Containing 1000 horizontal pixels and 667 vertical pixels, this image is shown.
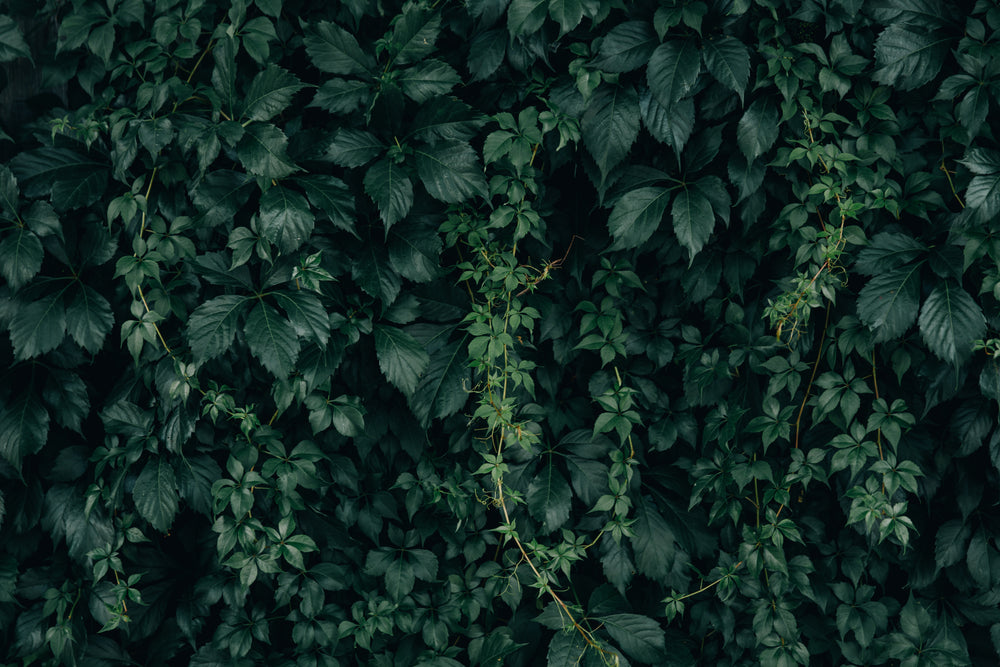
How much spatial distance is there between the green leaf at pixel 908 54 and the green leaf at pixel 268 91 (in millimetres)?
1412

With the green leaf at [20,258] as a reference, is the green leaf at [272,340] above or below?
below

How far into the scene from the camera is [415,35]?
1.84 metres

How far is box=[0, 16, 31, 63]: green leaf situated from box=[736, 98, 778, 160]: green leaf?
71.7 inches

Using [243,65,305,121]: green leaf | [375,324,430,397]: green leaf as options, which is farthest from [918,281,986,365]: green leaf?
[243,65,305,121]: green leaf

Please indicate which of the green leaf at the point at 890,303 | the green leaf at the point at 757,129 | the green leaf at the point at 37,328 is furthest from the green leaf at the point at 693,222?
the green leaf at the point at 37,328

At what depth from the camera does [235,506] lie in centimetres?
185

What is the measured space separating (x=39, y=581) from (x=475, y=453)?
1.24 metres

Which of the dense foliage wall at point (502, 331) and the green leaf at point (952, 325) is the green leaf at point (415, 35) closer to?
the dense foliage wall at point (502, 331)

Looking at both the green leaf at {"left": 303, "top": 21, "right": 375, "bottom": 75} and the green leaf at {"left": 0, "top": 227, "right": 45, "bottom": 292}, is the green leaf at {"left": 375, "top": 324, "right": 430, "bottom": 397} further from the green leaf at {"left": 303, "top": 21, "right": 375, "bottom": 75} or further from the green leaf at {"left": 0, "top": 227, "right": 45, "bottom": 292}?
the green leaf at {"left": 0, "top": 227, "right": 45, "bottom": 292}

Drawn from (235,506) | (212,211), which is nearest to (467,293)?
(212,211)

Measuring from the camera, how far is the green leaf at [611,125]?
1829 mm

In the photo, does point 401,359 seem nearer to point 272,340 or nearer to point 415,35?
point 272,340

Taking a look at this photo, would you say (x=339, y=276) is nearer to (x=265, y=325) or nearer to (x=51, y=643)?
(x=265, y=325)

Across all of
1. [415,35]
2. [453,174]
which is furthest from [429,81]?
[453,174]
